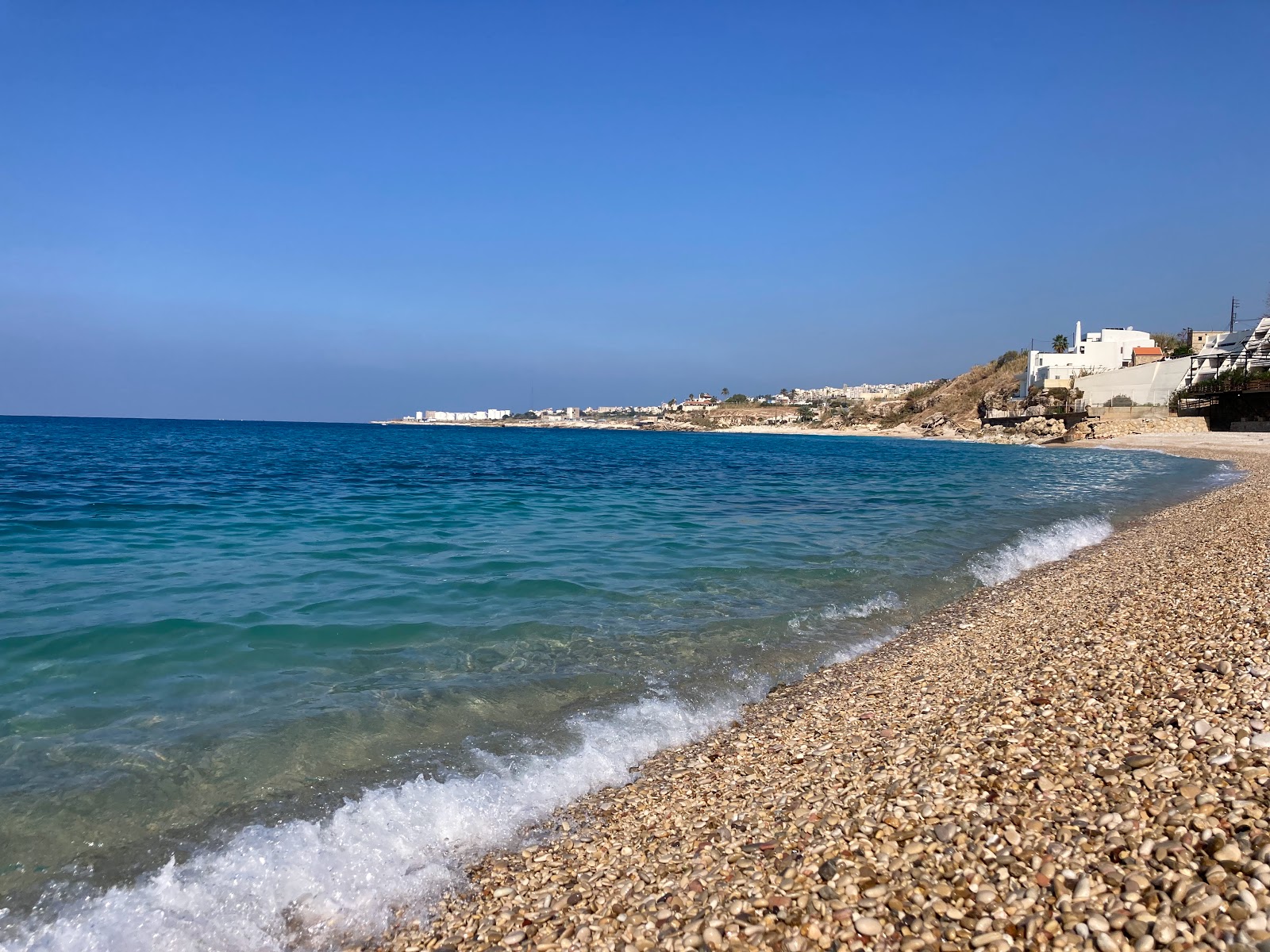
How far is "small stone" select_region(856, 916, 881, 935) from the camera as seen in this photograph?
2912 millimetres

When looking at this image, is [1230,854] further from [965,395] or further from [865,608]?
[965,395]

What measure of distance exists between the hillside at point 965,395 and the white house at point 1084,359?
22.4 ft

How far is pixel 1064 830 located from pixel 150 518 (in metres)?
18.9

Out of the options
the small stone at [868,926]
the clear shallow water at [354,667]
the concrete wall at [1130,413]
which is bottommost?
the clear shallow water at [354,667]

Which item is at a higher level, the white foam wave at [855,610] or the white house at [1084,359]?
the white house at [1084,359]

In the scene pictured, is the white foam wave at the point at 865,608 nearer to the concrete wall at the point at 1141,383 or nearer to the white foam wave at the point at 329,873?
the white foam wave at the point at 329,873

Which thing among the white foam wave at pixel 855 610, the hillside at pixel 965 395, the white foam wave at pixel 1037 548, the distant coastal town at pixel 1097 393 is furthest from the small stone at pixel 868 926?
the hillside at pixel 965 395

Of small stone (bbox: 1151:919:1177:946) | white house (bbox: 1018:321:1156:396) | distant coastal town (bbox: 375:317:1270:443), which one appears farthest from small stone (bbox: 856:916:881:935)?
white house (bbox: 1018:321:1156:396)

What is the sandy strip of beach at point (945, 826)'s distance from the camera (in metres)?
2.92

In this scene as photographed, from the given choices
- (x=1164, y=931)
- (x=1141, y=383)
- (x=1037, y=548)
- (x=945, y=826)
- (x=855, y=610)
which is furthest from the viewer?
(x=1141, y=383)

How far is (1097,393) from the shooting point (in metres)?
71.1

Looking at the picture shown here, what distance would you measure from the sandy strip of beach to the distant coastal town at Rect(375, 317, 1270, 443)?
66.0 meters

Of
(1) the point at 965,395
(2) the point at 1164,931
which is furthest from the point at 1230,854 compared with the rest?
(1) the point at 965,395

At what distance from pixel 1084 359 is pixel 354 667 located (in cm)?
9760
